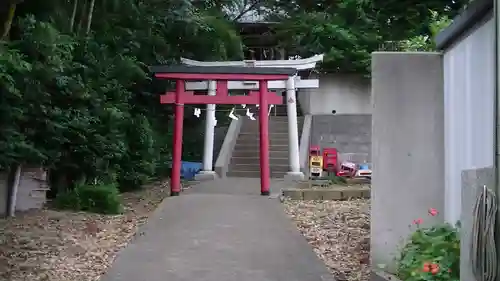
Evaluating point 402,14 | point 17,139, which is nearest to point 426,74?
point 402,14

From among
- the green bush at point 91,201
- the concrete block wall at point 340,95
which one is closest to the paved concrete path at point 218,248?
the green bush at point 91,201

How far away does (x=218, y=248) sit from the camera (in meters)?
7.80

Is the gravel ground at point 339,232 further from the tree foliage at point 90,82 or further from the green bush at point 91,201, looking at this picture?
the tree foliage at point 90,82

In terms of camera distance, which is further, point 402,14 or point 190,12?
point 190,12

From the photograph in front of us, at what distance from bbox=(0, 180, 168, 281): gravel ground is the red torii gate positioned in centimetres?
246

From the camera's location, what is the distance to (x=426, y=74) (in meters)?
6.50

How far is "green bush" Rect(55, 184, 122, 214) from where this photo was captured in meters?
10.8

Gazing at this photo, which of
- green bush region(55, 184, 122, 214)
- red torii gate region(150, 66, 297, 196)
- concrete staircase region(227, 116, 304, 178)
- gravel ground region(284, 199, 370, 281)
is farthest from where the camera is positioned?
concrete staircase region(227, 116, 304, 178)

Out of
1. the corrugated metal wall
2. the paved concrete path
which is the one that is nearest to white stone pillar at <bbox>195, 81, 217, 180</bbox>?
the paved concrete path

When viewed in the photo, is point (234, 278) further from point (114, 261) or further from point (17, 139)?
point (17, 139)

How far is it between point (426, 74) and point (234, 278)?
2.79 m

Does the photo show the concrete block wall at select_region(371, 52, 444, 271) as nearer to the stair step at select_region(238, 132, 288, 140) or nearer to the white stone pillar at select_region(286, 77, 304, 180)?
the white stone pillar at select_region(286, 77, 304, 180)

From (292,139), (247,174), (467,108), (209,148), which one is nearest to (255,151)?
(247,174)

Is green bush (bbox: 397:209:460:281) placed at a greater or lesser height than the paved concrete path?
greater
